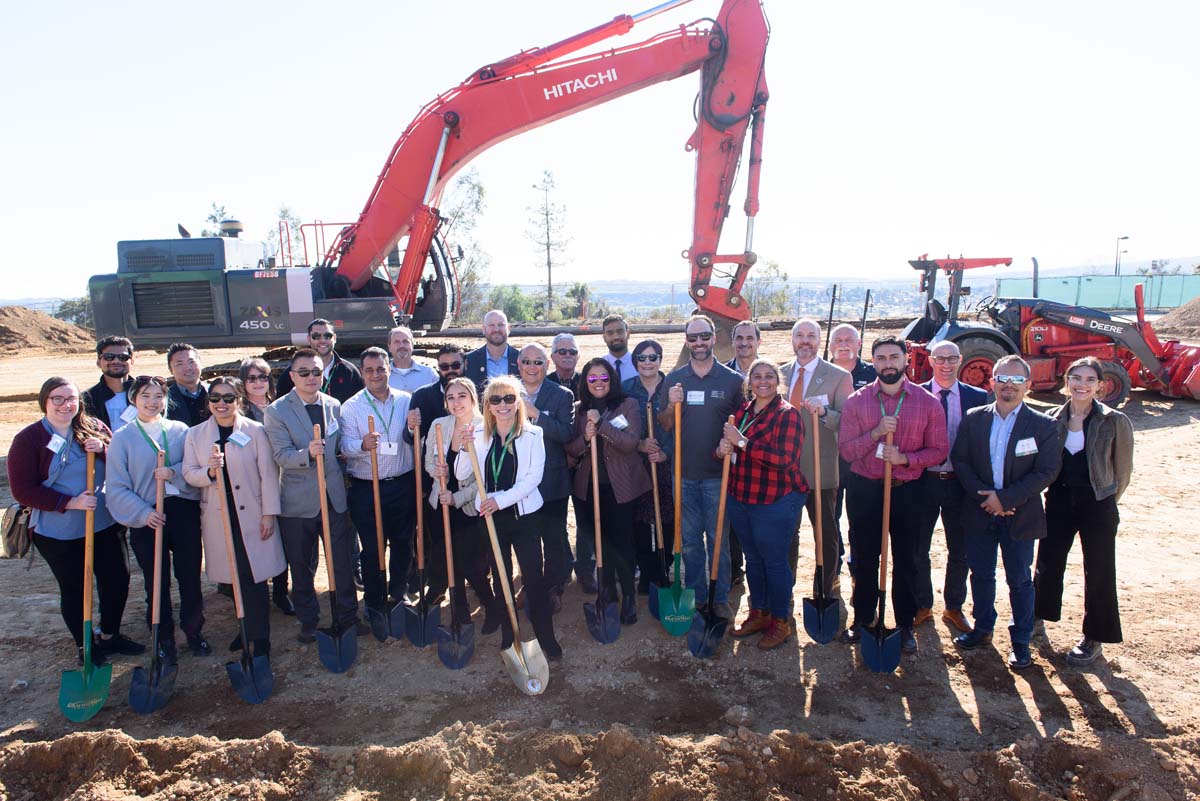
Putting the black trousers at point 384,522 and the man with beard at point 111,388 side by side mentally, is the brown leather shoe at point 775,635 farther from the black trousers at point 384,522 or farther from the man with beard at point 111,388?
the man with beard at point 111,388

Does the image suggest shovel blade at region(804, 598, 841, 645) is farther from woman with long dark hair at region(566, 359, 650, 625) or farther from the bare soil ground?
woman with long dark hair at region(566, 359, 650, 625)

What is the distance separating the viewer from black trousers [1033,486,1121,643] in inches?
165

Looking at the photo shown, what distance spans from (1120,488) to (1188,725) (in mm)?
1229

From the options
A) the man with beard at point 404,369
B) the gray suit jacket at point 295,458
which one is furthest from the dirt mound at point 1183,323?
the gray suit jacket at point 295,458

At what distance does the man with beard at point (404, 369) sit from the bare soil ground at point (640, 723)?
190 cm

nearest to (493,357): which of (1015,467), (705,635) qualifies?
(705,635)

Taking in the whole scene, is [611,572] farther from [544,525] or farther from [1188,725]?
[1188,725]

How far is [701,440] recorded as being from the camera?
4715 mm

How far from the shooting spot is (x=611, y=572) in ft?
16.4

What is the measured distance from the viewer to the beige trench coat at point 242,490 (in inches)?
168

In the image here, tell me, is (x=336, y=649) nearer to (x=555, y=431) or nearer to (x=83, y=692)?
(x=83, y=692)

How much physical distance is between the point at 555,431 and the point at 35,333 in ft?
91.9

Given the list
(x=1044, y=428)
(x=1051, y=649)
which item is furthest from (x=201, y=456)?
(x=1051, y=649)

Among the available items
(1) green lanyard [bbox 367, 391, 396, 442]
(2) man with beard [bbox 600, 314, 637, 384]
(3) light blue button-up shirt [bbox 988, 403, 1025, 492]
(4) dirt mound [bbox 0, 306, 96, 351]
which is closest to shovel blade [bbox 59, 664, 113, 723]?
A: (1) green lanyard [bbox 367, 391, 396, 442]
